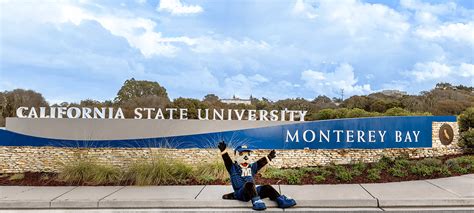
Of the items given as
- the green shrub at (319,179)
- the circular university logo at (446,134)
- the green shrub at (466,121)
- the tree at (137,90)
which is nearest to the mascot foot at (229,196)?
the green shrub at (319,179)

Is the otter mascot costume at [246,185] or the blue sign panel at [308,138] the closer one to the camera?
the otter mascot costume at [246,185]

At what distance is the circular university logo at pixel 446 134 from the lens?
14.2 metres

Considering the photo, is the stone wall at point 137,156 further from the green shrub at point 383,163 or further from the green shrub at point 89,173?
the green shrub at point 89,173

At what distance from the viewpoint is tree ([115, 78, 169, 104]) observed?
1107 inches

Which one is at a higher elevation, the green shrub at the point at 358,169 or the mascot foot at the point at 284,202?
the green shrub at the point at 358,169

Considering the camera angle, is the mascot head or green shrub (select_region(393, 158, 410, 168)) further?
green shrub (select_region(393, 158, 410, 168))

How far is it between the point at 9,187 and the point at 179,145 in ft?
16.3

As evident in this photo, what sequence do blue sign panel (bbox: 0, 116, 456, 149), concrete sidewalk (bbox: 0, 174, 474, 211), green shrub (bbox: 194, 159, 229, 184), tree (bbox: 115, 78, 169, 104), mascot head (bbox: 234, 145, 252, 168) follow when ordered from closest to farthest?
concrete sidewalk (bbox: 0, 174, 474, 211)
mascot head (bbox: 234, 145, 252, 168)
green shrub (bbox: 194, 159, 229, 184)
blue sign panel (bbox: 0, 116, 456, 149)
tree (bbox: 115, 78, 169, 104)

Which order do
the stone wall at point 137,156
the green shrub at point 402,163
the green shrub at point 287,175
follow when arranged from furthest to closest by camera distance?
the stone wall at point 137,156 → the green shrub at point 402,163 → the green shrub at point 287,175

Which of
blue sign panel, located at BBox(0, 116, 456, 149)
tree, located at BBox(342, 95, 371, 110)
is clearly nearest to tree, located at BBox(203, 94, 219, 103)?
tree, located at BBox(342, 95, 371, 110)

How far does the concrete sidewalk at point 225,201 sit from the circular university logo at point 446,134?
5.10 meters

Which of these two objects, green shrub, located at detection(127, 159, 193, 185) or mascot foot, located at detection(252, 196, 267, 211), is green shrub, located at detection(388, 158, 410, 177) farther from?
green shrub, located at detection(127, 159, 193, 185)

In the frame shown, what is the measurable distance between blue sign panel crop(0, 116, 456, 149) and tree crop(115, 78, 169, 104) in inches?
583

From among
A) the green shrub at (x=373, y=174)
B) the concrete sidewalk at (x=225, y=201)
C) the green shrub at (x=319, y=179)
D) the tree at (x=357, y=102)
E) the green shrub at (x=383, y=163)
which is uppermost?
the tree at (x=357, y=102)
